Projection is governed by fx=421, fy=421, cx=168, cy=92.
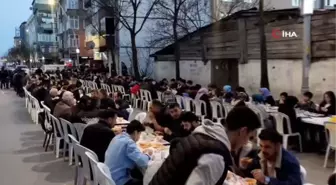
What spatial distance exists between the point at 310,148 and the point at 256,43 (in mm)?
9051

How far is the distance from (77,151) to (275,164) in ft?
9.59

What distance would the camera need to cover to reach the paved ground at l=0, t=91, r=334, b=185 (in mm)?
7668

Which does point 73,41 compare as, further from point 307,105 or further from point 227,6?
point 307,105

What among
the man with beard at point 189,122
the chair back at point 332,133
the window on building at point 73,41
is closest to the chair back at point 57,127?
the man with beard at point 189,122

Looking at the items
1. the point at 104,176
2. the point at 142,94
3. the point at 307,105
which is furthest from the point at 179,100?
the point at 104,176

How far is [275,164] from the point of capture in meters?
4.05

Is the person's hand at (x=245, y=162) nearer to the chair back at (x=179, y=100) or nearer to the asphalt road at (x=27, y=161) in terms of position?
the asphalt road at (x=27, y=161)

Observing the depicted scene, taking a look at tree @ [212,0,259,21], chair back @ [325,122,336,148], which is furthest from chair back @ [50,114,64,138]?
tree @ [212,0,259,21]

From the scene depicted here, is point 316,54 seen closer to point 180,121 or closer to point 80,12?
point 180,121

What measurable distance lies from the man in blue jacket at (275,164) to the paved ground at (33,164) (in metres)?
3.42

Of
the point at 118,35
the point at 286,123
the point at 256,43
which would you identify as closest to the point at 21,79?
the point at 118,35

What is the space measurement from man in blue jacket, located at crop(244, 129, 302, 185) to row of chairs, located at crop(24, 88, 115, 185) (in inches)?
58.6

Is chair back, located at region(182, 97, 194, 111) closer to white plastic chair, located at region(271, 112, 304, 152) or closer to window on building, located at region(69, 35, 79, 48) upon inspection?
white plastic chair, located at region(271, 112, 304, 152)

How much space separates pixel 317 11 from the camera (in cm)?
1404
